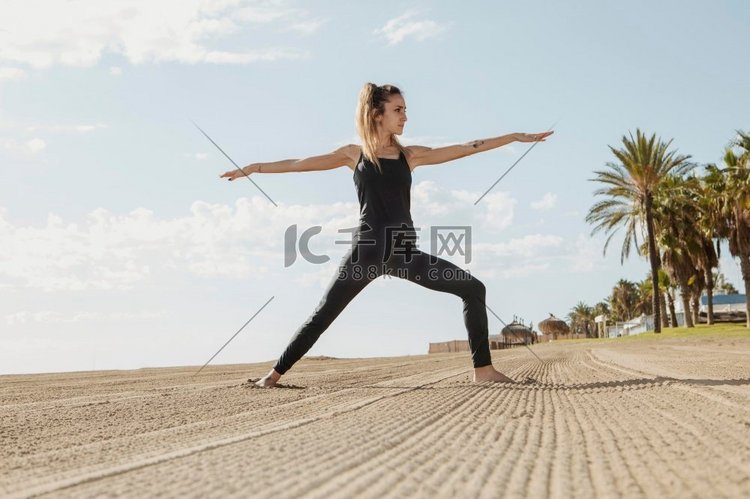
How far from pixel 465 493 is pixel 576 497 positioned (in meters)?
0.25

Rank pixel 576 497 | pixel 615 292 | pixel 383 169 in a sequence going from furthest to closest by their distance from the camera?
pixel 615 292 < pixel 383 169 < pixel 576 497

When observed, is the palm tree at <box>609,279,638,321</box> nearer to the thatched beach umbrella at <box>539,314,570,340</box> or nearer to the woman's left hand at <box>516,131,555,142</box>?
the thatched beach umbrella at <box>539,314,570,340</box>

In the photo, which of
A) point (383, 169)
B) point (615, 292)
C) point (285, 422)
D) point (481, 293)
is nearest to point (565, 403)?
point (285, 422)

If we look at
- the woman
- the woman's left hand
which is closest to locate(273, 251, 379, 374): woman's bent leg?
the woman

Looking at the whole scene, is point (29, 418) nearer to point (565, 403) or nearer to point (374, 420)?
point (374, 420)

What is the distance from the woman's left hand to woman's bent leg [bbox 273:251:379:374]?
1571 mm

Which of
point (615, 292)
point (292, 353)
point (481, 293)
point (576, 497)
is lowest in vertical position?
point (576, 497)

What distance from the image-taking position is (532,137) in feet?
17.8

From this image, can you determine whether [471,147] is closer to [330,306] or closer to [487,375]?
[330,306]

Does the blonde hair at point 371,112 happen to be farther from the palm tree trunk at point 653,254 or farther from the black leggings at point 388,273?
the palm tree trunk at point 653,254

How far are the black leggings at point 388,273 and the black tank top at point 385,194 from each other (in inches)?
4.6

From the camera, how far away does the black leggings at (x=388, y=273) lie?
196 inches

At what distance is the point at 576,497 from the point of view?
163 cm

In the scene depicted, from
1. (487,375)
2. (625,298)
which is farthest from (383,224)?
(625,298)
